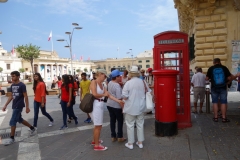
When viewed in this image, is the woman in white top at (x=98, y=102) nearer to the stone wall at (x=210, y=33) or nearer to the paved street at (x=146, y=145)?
the paved street at (x=146, y=145)

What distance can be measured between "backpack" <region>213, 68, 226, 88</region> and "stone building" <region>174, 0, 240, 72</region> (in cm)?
421

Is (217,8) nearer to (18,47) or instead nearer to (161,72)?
(161,72)

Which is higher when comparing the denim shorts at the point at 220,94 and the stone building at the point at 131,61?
the stone building at the point at 131,61

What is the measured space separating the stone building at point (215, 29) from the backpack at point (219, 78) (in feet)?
13.8

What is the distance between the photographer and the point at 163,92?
5.12 meters

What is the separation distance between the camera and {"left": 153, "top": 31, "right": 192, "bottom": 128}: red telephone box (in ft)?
18.2

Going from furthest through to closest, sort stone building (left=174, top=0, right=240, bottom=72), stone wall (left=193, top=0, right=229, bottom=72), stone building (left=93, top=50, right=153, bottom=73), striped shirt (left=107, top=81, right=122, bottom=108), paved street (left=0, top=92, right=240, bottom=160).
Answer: stone building (left=93, top=50, right=153, bottom=73)
stone wall (left=193, top=0, right=229, bottom=72)
stone building (left=174, top=0, right=240, bottom=72)
striped shirt (left=107, top=81, right=122, bottom=108)
paved street (left=0, top=92, right=240, bottom=160)

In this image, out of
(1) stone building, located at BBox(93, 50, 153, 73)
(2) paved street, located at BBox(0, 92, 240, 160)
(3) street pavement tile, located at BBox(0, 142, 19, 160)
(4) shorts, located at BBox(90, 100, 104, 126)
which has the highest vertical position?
(1) stone building, located at BBox(93, 50, 153, 73)

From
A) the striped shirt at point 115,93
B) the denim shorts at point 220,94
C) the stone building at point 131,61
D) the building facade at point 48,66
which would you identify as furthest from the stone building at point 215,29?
the stone building at point 131,61

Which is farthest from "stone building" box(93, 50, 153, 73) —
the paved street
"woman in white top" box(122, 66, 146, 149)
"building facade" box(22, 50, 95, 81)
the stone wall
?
"woman in white top" box(122, 66, 146, 149)

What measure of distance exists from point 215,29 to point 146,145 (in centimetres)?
745

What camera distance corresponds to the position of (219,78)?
6.28 metres

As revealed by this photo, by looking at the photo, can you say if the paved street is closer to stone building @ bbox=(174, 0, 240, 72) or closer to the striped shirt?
the striped shirt

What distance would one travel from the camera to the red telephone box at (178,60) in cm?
554
